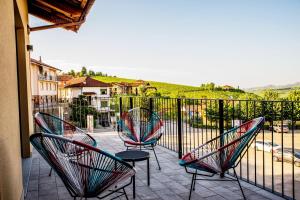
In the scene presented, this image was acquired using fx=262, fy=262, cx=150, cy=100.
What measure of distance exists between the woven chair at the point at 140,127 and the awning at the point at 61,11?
2063 millimetres

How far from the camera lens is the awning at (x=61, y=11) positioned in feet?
16.8

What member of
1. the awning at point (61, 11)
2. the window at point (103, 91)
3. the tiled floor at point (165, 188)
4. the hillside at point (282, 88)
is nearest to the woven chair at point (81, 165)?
the tiled floor at point (165, 188)

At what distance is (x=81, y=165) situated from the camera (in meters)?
1.90

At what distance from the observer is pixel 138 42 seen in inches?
1490

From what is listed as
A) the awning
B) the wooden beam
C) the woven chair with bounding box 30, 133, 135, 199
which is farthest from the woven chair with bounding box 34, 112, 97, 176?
the wooden beam

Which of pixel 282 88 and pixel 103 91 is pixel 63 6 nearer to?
pixel 282 88

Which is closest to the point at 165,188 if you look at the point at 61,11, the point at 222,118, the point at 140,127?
the point at 222,118

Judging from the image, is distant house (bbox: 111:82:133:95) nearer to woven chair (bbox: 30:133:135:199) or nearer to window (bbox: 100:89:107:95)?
window (bbox: 100:89:107:95)

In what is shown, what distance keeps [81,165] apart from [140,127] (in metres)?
2.46

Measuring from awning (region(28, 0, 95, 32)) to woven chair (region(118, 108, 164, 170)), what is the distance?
2.06 metres

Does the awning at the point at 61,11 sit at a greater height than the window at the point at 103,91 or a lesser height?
greater

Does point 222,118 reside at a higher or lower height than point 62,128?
higher

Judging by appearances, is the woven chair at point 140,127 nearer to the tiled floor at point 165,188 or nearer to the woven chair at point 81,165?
the tiled floor at point 165,188

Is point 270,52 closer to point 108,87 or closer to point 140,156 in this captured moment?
point 108,87
